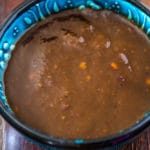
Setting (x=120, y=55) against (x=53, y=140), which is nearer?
(x=53, y=140)

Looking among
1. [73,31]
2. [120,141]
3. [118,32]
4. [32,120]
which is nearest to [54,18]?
[73,31]

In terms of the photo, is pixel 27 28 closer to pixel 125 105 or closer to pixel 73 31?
pixel 73 31

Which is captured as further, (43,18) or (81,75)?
(43,18)

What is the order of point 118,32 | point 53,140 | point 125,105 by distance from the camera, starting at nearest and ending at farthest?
point 53,140 < point 125,105 < point 118,32
